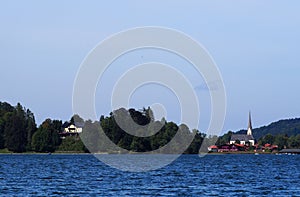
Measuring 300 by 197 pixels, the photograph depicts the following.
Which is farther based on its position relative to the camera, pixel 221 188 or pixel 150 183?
pixel 150 183

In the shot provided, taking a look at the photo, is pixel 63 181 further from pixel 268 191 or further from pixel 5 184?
pixel 268 191

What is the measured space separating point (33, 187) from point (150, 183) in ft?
38.9

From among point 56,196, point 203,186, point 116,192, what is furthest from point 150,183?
point 56,196

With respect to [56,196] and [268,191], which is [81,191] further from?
[268,191]

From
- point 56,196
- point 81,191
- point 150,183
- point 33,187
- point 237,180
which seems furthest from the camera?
point 237,180

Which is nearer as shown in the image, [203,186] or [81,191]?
[81,191]

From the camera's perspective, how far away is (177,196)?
6012 centimetres

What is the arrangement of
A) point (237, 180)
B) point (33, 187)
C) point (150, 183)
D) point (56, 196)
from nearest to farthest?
point (56, 196) → point (33, 187) → point (150, 183) → point (237, 180)

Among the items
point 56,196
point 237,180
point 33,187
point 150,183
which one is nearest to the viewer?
point 56,196

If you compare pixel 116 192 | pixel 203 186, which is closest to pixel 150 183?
pixel 203 186

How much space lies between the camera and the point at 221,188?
69.7 m

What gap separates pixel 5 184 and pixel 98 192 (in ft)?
46.5

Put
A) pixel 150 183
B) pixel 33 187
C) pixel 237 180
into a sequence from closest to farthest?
pixel 33 187 < pixel 150 183 < pixel 237 180

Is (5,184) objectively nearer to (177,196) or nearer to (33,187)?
(33,187)
